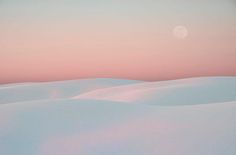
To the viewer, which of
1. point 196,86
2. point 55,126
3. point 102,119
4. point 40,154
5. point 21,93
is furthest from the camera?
point 21,93

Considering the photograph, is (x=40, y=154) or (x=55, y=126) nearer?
(x=40, y=154)

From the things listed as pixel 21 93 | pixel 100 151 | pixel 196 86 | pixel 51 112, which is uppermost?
pixel 21 93

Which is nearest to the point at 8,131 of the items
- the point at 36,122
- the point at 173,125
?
the point at 36,122

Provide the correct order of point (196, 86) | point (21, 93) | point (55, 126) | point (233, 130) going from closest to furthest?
point (233, 130) → point (55, 126) → point (196, 86) → point (21, 93)

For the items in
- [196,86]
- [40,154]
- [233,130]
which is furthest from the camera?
[196,86]

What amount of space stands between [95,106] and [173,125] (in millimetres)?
1021

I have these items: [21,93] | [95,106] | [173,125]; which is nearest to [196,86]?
[95,106]

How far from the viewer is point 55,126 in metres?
2.71

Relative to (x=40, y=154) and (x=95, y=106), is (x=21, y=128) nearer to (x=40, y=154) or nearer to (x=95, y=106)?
(x=40, y=154)

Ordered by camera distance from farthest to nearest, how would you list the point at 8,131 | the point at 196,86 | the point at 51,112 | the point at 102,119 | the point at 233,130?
the point at 196,86 → the point at 51,112 → the point at 102,119 → the point at 8,131 → the point at 233,130

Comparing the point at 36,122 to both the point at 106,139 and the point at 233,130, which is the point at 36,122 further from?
the point at 233,130

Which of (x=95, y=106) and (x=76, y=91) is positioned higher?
(x=76, y=91)

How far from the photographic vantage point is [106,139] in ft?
Answer: 7.82

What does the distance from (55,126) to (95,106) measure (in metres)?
0.75
